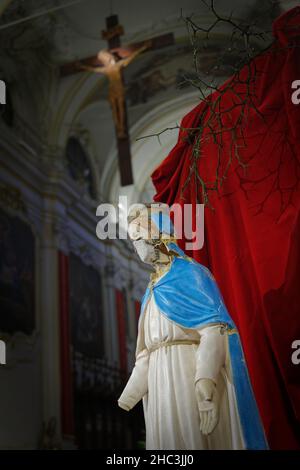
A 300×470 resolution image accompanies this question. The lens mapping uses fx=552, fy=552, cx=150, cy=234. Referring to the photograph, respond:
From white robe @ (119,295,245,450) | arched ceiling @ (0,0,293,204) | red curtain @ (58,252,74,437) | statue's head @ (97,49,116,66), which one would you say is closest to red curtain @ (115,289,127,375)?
red curtain @ (58,252,74,437)

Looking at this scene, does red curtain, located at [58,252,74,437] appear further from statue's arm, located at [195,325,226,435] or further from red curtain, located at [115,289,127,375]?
statue's arm, located at [195,325,226,435]

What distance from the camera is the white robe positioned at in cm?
246

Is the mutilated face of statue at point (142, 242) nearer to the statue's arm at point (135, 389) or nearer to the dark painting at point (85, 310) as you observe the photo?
the statue's arm at point (135, 389)

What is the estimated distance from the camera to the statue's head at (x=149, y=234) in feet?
9.87

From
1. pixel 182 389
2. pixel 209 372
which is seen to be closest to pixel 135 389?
pixel 182 389

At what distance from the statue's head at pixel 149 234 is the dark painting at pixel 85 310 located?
A: 697cm

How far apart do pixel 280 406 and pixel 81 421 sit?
21.0ft

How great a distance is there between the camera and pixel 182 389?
2557 mm

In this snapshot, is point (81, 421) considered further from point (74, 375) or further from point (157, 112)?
point (157, 112)

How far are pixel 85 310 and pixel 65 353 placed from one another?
1.58 meters

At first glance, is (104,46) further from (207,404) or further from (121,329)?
(207,404)
